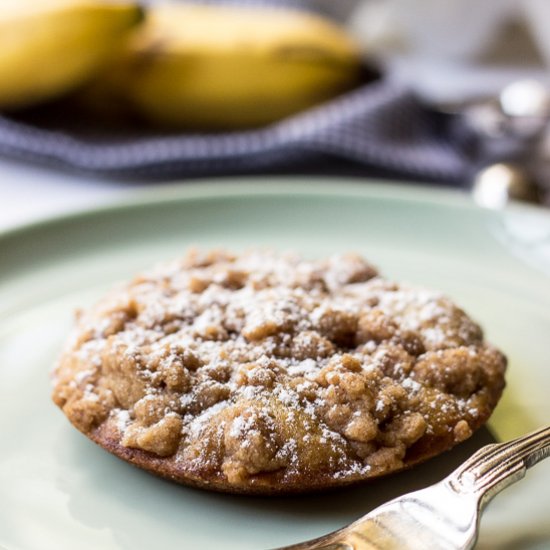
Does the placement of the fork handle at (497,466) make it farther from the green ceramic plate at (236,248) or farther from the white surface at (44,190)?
the white surface at (44,190)

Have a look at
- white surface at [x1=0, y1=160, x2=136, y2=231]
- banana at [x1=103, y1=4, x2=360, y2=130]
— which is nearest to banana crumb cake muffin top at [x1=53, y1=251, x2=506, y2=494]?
white surface at [x1=0, y1=160, x2=136, y2=231]

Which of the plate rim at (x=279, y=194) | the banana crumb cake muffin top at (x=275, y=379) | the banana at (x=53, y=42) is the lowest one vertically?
the banana crumb cake muffin top at (x=275, y=379)

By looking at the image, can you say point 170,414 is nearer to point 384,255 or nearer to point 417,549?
point 417,549

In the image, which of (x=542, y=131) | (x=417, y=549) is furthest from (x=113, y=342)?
(x=542, y=131)

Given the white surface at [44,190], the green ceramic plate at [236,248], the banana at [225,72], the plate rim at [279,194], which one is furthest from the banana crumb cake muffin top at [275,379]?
the banana at [225,72]

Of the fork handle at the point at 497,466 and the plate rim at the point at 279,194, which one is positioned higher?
the plate rim at the point at 279,194

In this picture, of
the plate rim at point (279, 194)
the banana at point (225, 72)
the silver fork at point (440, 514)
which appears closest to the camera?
the silver fork at point (440, 514)

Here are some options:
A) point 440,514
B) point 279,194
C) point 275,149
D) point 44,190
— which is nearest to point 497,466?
point 440,514

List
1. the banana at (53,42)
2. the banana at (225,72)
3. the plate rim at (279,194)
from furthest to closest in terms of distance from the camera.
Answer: the banana at (225,72) → the banana at (53,42) → the plate rim at (279,194)
